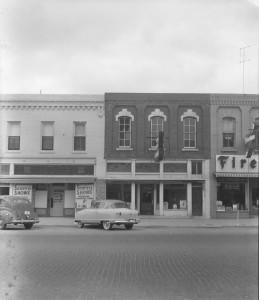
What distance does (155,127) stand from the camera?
11.4ft

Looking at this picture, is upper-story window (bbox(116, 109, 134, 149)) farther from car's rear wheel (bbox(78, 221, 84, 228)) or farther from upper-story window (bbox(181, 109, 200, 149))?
car's rear wheel (bbox(78, 221, 84, 228))

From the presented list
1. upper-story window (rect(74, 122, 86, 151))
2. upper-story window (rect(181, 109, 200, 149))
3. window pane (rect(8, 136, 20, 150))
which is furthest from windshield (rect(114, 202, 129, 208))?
window pane (rect(8, 136, 20, 150))

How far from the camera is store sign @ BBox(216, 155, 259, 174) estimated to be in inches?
96.0

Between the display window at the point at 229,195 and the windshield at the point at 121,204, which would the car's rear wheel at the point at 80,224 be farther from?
the display window at the point at 229,195

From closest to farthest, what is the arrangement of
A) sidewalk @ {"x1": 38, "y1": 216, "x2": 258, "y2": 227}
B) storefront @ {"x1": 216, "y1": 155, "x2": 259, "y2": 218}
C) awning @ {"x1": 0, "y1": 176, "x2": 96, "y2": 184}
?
storefront @ {"x1": 216, "y1": 155, "x2": 259, "y2": 218} < sidewalk @ {"x1": 38, "y1": 216, "x2": 258, "y2": 227} < awning @ {"x1": 0, "y1": 176, "x2": 96, "y2": 184}

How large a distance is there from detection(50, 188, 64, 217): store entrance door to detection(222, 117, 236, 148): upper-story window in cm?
118

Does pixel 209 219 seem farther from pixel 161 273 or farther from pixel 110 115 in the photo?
Result: pixel 110 115

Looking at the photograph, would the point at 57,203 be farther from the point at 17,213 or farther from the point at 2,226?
the point at 2,226

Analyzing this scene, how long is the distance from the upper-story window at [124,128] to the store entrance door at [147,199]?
0.34 m

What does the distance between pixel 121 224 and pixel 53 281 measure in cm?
76

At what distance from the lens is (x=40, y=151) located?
Answer: 10.7 ft

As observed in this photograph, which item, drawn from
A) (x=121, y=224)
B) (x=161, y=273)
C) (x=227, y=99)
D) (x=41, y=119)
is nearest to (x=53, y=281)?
(x=121, y=224)

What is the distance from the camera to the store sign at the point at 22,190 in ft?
10.9

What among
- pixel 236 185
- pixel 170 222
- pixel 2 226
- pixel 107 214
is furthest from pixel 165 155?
pixel 2 226
